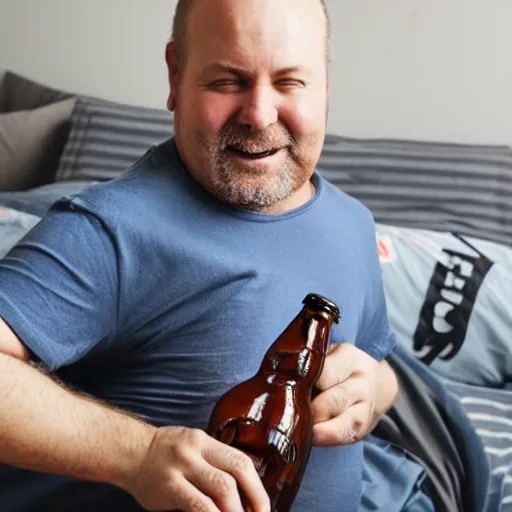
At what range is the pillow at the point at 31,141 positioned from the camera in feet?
7.39

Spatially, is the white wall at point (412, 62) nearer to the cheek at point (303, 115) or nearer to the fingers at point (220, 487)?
the cheek at point (303, 115)

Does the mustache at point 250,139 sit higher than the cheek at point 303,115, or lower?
lower

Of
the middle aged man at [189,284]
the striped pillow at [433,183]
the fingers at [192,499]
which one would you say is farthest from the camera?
the striped pillow at [433,183]

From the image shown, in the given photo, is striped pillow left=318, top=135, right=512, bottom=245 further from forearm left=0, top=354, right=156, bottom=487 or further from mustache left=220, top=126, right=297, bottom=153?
forearm left=0, top=354, right=156, bottom=487

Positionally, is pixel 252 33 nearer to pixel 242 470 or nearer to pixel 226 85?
pixel 226 85

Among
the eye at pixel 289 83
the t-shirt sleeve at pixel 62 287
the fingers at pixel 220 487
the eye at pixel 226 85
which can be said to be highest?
the eye at pixel 289 83

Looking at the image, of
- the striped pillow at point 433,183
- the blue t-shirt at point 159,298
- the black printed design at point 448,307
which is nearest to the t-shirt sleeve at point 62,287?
the blue t-shirt at point 159,298

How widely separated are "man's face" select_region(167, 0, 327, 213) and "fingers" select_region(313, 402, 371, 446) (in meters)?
0.26

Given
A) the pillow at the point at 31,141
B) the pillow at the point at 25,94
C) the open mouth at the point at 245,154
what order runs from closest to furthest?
the open mouth at the point at 245,154, the pillow at the point at 31,141, the pillow at the point at 25,94

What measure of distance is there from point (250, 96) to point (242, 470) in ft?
1.52

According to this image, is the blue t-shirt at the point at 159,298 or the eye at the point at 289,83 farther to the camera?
the eye at the point at 289,83

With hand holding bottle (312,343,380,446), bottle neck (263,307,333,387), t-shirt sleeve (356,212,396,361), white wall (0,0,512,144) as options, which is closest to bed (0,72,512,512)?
white wall (0,0,512,144)

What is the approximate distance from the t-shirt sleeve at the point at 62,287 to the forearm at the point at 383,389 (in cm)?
43

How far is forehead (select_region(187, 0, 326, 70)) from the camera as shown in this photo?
0.96 meters
